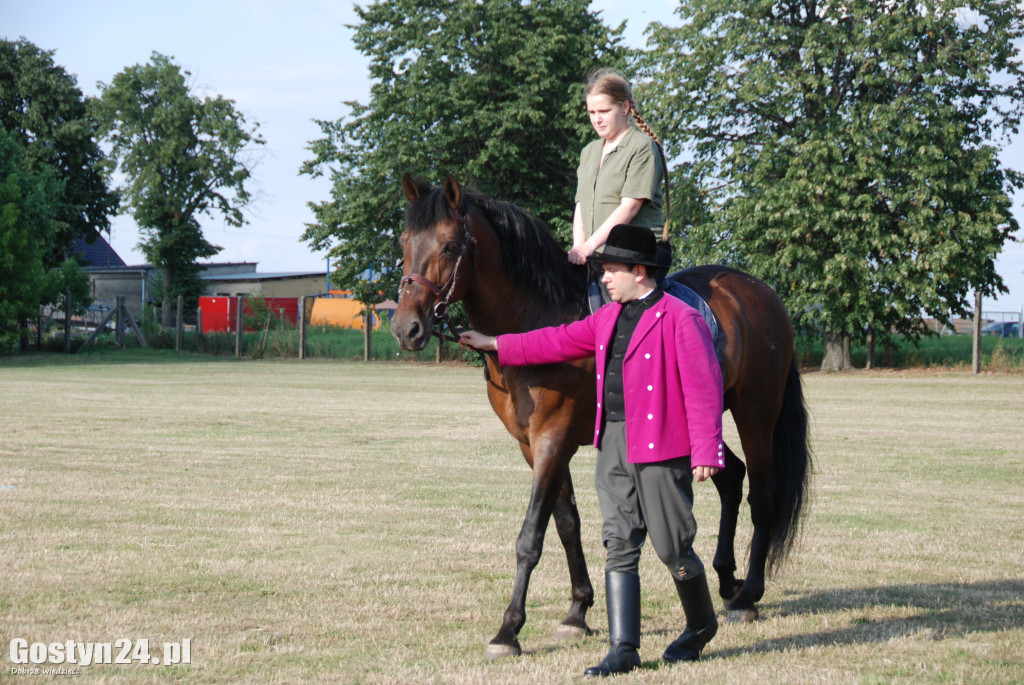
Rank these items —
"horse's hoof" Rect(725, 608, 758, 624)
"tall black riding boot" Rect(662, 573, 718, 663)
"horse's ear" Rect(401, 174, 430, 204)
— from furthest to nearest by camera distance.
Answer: "horse's hoof" Rect(725, 608, 758, 624)
"horse's ear" Rect(401, 174, 430, 204)
"tall black riding boot" Rect(662, 573, 718, 663)

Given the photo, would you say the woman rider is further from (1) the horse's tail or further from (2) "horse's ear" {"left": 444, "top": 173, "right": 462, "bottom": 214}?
(1) the horse's tail

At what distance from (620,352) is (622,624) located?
3.98ft

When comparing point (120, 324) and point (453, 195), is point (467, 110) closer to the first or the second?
point (120, 324)

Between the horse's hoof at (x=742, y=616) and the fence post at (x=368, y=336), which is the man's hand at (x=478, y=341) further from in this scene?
the fence post at (x=368, y=336)

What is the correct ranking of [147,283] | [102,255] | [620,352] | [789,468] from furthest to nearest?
[102,255] → [147,283] → [789,468] → [620,352]

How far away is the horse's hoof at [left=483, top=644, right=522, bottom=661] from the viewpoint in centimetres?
471

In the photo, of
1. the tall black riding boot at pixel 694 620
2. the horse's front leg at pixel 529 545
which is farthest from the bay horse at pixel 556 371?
the tall black riding boot at pixel 694 620

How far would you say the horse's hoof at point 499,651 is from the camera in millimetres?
4711

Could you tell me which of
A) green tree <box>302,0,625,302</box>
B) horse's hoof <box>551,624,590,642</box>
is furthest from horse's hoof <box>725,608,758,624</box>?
green tree <box>302,0,625,302</box>

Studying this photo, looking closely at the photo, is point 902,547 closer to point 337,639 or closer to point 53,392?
point 337,639

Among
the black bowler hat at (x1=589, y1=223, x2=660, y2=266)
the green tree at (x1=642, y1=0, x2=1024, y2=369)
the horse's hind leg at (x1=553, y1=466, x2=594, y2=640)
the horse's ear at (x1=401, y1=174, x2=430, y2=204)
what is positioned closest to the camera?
the black bowler hat at (x1=589, y1=223, x2=660, y2=266)

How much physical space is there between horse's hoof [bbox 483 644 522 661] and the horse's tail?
2060 millimetres

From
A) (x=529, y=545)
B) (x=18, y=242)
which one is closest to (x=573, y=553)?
(x=529, y=545)

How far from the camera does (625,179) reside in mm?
5203
